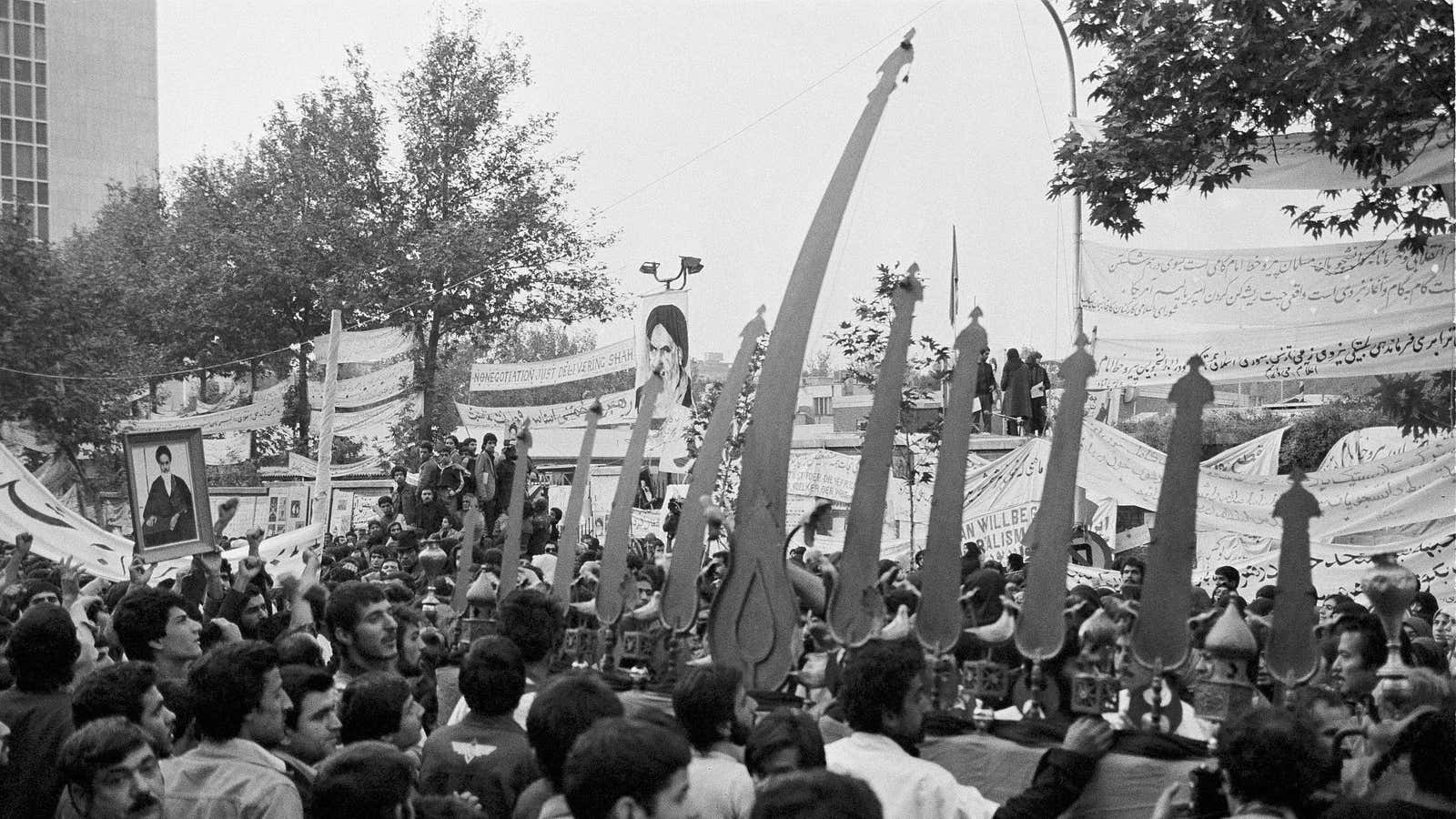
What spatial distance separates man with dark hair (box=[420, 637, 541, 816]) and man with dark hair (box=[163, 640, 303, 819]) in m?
0.48

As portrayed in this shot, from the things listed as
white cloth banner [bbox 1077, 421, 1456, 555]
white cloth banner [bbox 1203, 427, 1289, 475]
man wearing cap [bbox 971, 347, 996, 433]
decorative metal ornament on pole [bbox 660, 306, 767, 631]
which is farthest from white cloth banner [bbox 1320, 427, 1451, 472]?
decorative metal ornament on pole [bbox 660, 306, 767, 631]

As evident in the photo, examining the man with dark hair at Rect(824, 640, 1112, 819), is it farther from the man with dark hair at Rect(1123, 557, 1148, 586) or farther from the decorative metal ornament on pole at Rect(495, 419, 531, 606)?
the man with dark hair at Rect(1123, 557, 1148, 586)

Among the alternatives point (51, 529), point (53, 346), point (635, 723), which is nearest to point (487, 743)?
point (635, 723)

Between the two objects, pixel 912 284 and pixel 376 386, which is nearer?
pixel 912 284

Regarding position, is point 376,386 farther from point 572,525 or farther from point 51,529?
point 572,525

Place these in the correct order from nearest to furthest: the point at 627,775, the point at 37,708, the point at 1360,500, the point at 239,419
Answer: the point at 627,775 < the point at 37,708 < the point at 1360,500 < the point at 239,419

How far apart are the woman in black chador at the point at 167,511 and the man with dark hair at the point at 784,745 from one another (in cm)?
666

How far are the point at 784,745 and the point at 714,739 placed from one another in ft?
0.95

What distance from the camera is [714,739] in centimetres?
417

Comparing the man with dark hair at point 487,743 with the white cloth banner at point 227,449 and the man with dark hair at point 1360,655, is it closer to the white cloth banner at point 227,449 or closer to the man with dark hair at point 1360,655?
the man with dark hair at point 1360,655

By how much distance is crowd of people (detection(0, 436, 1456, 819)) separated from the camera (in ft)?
11.3

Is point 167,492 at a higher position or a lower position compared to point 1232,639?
higher

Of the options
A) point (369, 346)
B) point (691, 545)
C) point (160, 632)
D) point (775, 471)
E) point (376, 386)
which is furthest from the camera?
point (369, 346)

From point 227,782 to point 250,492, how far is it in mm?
22112
